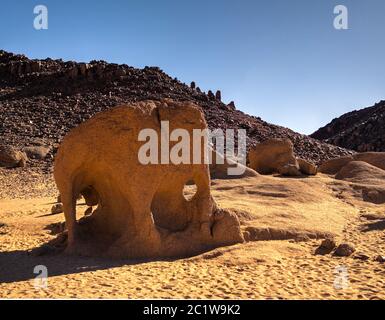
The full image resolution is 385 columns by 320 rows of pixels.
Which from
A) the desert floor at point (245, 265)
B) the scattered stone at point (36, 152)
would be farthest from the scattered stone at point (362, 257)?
the scattered stone at point (36, 152)

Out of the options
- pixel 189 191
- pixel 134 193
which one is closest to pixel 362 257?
pixel 134 193

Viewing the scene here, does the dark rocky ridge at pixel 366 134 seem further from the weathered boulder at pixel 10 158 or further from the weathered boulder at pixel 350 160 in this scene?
the weathered boulder at pixel 10 158

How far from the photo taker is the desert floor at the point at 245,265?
5.90m

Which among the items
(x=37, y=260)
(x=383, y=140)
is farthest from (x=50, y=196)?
(x=383, y=140)

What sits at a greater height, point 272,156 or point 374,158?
point 272,156

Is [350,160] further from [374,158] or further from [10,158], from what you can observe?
[10,158]

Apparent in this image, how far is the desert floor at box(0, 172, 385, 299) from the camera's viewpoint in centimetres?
590

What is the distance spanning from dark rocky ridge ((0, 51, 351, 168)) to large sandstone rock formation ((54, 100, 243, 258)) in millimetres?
22774

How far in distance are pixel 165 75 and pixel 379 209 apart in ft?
118

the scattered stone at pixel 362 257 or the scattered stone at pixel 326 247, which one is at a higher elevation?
the scattered stone at pixel 326 247

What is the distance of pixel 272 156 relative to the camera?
58.3 ft

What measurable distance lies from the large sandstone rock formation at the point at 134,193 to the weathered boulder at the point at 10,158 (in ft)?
53.3

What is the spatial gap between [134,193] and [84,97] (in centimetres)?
3358

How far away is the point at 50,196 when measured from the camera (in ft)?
55.2
